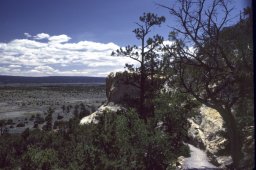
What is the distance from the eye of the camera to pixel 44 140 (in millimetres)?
43688

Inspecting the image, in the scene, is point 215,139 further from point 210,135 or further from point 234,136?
point 234,136

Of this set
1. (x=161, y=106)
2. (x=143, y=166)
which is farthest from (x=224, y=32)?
(x=143, y=166)

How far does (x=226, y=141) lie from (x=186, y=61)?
24.0 ft

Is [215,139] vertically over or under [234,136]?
under

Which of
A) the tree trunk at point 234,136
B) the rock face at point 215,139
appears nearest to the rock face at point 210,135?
the rock face at point 215,139

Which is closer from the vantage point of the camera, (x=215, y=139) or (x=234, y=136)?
(x=234, y=136)

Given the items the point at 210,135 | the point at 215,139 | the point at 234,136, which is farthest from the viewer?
the point at 210,135

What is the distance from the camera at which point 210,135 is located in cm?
2591

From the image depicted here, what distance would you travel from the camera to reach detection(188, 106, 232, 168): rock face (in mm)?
21181

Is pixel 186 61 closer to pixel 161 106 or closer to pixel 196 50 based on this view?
pixel 196 50

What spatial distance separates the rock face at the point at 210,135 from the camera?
834 inches

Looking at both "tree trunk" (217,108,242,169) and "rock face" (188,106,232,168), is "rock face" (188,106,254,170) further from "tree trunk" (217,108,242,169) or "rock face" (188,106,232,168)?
"tree trunk" (217,108,242,169)

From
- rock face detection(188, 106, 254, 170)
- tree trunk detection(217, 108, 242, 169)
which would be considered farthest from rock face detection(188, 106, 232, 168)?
tree trunk detection(217, 108, 242, 169)

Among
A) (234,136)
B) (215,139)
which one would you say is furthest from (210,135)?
(234,136)
